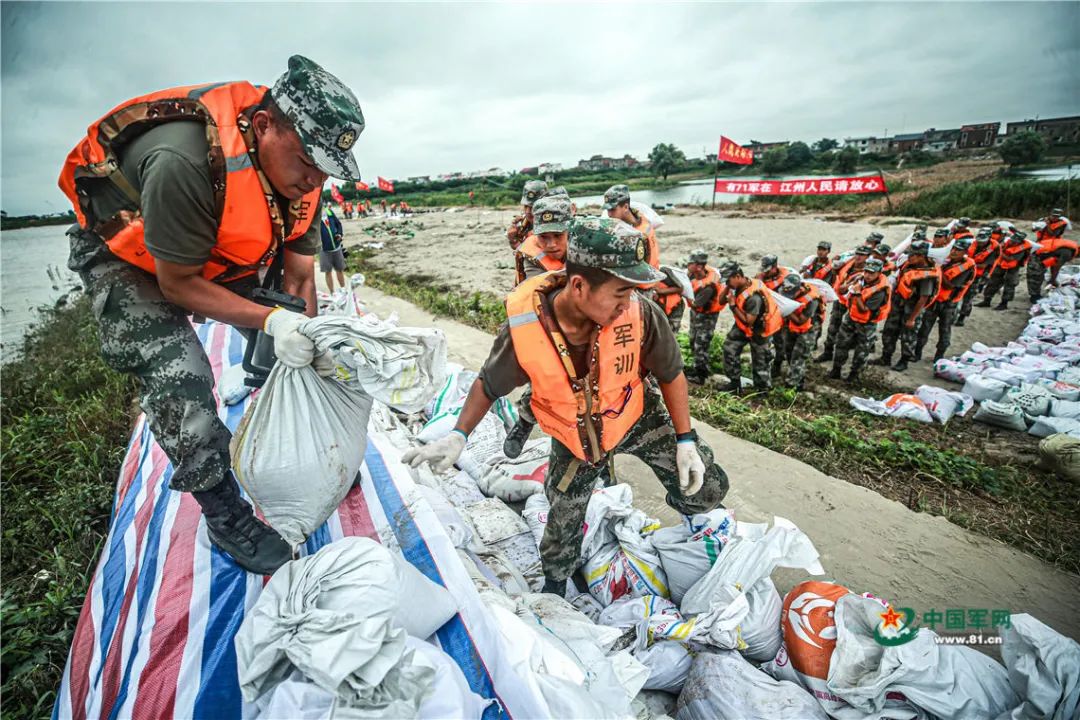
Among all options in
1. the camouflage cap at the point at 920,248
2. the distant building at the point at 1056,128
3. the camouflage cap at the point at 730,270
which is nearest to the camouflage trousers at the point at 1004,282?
the camouflage cap at the point at 920,248

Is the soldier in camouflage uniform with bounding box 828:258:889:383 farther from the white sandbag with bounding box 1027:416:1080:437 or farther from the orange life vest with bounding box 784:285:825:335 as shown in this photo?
the white sandbag with bounding box 1027:416:1080:437

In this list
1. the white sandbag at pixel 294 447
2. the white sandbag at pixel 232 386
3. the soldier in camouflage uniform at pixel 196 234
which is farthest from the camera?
the white sandbag at pixel 232 386

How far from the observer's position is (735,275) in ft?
17.9

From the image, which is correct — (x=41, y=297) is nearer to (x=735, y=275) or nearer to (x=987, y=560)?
(x=735, y=275)

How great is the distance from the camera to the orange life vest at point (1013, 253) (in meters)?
8.31

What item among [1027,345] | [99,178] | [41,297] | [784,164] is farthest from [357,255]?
[784,164]

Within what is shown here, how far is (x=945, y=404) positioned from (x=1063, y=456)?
1.28 meters

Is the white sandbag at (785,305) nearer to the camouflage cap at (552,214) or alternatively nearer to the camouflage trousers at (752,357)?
the camouflage trousers at (752,357)

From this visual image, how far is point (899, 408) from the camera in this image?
4816 mm

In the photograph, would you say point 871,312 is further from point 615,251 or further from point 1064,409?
point 615,251

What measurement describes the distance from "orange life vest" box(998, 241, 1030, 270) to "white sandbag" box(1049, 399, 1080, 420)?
587cm

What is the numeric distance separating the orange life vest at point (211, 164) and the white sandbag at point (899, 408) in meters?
5.70

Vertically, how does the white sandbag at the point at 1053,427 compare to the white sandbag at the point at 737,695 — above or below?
below

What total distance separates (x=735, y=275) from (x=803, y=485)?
306cm
